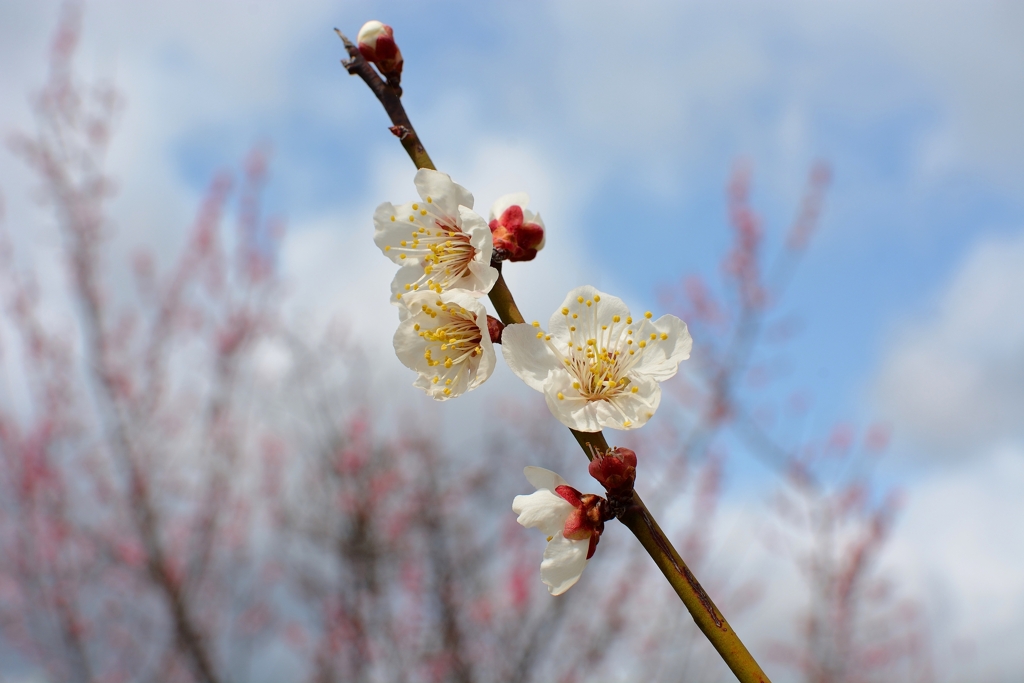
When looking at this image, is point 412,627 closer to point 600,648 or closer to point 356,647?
point 356,647

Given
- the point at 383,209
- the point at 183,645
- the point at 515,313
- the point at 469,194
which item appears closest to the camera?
the point at 515,313

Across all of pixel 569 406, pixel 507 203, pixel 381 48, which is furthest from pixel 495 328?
pixel 381 48

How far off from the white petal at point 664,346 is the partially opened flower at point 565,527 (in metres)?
0.27

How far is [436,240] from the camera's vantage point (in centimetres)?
123

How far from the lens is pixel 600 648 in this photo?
16.5ft

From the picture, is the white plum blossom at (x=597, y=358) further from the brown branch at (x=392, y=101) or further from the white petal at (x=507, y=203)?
the brown branch at (x=392, y=101)

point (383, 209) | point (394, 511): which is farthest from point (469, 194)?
point (394, 511)

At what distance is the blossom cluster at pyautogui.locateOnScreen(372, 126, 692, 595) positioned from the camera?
92 centimetres

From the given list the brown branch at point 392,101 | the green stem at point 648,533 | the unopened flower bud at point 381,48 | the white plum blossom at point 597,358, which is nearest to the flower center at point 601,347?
the white plum blossom at point 597,358

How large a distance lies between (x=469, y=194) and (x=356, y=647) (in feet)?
15.5

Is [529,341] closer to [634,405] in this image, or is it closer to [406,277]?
[634,405]

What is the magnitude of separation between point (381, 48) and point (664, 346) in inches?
26.6

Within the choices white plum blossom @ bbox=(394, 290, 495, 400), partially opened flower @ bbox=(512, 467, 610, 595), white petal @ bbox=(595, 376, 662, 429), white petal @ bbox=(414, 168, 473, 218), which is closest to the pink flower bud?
partially opened flower @ bbox=(512, 467, 610, 595)

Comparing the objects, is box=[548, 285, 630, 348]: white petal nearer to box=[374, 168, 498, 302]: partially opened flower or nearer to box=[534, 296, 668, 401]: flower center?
box=[534, 296, 668, 401]: flower center
